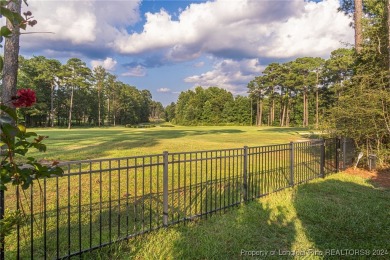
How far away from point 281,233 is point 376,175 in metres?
6.16

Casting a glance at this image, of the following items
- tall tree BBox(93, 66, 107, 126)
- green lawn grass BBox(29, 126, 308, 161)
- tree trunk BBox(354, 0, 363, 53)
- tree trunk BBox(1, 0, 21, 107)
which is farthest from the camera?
tall tree BBox(93, 66, 107, 126)

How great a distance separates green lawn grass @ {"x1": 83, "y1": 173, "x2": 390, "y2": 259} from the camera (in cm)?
357

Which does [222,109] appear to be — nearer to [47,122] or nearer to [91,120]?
[91,120]

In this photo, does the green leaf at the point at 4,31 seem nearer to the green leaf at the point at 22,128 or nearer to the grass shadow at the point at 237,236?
the green leaf at the point at 22,128

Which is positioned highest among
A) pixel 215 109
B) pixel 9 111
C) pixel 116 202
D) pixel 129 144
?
pixel 215 109

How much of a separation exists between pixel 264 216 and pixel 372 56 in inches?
357

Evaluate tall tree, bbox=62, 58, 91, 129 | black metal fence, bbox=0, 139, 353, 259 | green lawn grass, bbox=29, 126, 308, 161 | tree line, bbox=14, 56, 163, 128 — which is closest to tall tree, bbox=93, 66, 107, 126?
tree line, bbox=14, 56, 163, 128

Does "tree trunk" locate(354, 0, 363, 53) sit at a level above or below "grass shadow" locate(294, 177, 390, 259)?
above

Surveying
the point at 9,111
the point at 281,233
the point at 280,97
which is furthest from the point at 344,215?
the point at 280,97

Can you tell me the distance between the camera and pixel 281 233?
4.27m

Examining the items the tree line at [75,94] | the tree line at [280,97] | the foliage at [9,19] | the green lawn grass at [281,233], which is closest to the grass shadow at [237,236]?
the green lawn grass at [281,233]

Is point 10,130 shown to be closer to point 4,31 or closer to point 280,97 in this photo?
point 4,31

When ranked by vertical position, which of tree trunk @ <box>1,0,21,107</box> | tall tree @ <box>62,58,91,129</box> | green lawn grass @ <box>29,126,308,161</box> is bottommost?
green lawn grass @ <box>29,126,308,161</box>

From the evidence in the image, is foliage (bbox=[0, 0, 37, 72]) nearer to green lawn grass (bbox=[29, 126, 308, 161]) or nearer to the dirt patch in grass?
the dirt patch in grass
